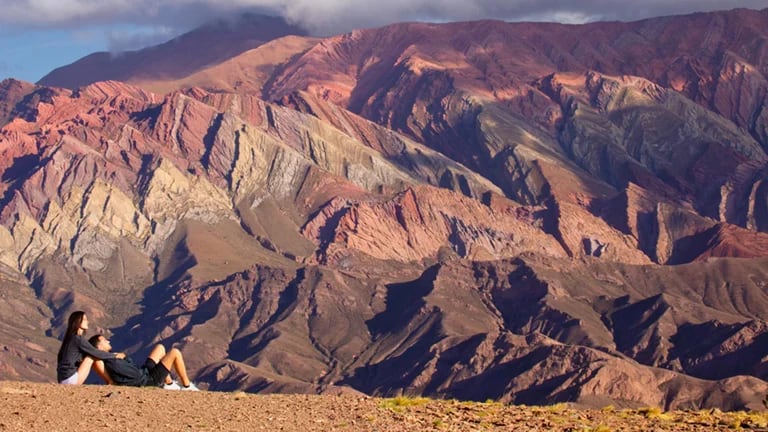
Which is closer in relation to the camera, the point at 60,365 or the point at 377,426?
the point at 377,426

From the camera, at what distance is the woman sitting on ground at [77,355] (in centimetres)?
3731

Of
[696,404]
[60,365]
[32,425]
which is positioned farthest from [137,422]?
[696,404]

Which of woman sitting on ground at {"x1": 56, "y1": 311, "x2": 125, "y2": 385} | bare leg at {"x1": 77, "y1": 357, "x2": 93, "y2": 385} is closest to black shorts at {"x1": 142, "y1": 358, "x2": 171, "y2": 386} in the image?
woman sitting on ground at {"x1": 56, "y1": 311, "x2": 125, "y2": 385}

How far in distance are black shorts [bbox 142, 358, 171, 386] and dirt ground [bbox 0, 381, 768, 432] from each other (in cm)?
40

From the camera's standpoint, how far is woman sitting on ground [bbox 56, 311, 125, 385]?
1469 inches

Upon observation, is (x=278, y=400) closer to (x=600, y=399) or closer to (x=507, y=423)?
(x=507, y=423)

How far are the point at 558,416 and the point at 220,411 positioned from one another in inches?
311

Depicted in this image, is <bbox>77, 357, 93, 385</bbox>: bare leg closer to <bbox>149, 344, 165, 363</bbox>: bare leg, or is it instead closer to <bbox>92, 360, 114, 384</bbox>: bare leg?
<bbox>92, 360, 114, 384</bbox>: bare leg

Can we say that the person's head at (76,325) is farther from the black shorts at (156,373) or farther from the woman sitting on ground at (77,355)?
the black shorts at (156,373)

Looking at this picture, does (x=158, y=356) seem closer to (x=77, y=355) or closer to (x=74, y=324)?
(x=77, y=355)

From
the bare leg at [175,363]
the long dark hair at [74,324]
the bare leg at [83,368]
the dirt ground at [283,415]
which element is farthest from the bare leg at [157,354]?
the long dark hair at [74,324]

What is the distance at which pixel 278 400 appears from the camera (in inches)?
1515

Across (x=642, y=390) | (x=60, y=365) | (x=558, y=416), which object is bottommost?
(x=642, y=390)

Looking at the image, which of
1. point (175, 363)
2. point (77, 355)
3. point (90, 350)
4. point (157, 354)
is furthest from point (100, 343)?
point (175, 363)
